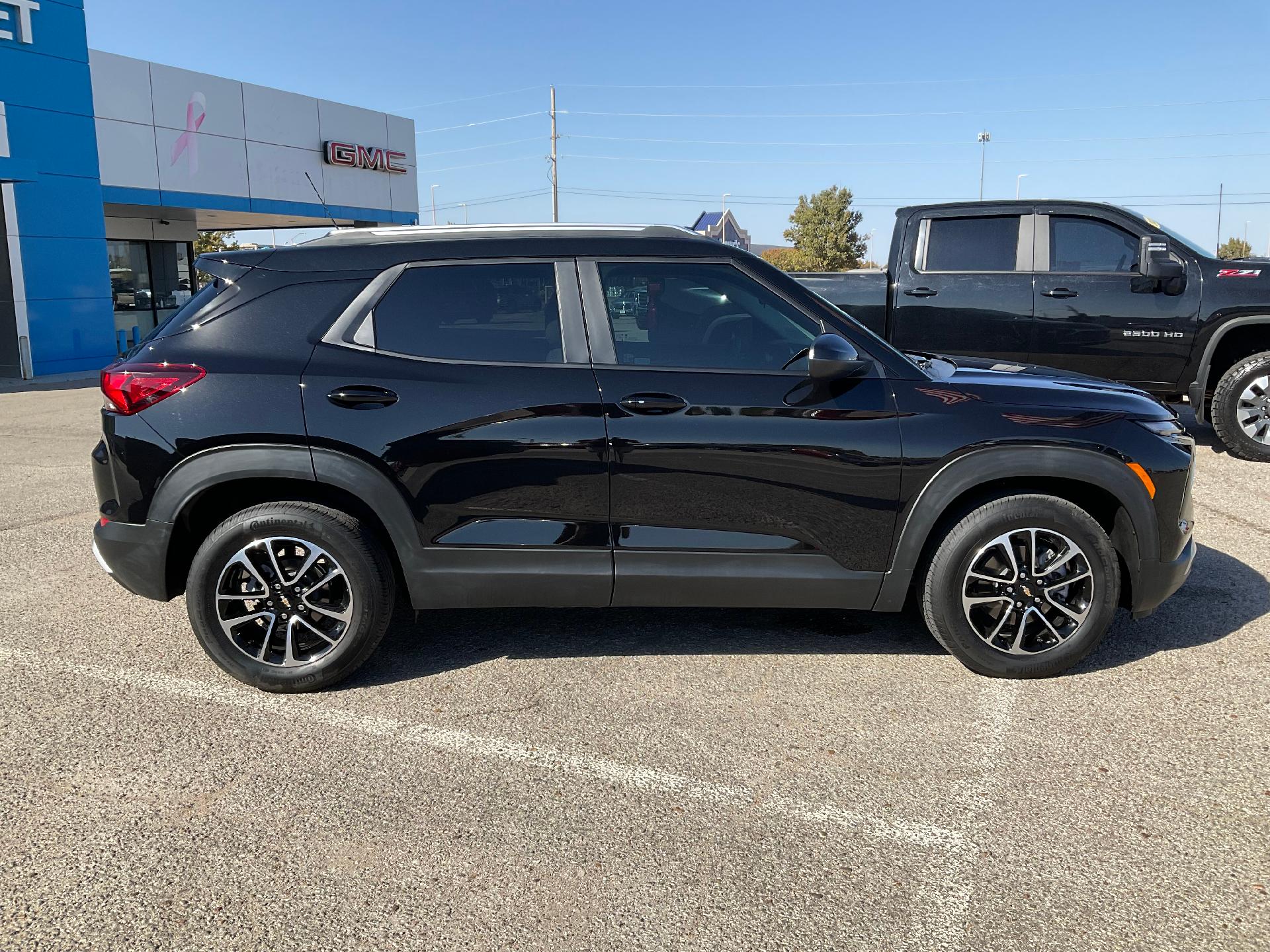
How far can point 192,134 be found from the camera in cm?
2266

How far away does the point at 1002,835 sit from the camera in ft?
9.29

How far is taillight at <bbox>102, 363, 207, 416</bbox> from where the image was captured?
3656 mm

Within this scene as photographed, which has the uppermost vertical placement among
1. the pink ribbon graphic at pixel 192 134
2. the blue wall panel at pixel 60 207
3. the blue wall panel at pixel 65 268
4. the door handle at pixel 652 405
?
the pink ribbon graphic at pixel 192 134

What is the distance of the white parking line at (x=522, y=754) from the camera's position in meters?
2.88

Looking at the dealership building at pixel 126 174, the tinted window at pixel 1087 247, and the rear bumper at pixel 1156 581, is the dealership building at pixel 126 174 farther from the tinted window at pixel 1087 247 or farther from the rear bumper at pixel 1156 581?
the rear bumper at pixel 1156 581

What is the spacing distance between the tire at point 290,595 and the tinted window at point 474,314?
0.77 metres

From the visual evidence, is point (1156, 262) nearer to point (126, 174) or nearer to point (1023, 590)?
point (1023, 590)

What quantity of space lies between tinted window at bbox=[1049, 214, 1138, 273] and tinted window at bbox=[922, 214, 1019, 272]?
0.33 metres

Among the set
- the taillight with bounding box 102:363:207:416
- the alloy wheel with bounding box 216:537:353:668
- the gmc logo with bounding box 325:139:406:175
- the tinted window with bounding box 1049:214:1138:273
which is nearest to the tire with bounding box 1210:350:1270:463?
the tinted window with bounding box 1049:214:1138:273

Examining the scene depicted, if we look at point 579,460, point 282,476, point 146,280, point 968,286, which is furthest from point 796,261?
point 282,476

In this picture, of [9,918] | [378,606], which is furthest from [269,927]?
[378,606]

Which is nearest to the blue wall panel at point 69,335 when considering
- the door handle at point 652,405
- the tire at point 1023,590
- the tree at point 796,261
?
the door handle at point 652,405

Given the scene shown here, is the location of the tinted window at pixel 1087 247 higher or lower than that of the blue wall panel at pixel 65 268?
lower

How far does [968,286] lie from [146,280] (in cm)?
2631
